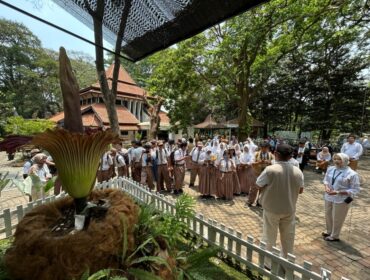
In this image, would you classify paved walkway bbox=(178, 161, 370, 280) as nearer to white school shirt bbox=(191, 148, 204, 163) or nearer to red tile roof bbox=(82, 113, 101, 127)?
white school shirt bbox=(191, 148, 204, 163)

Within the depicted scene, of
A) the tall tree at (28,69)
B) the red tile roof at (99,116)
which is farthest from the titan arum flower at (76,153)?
the tall tree at (28,69)

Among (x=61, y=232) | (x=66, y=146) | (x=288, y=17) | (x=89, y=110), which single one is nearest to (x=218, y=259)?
(x=61, y=232)

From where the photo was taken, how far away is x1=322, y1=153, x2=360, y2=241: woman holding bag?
4.34 meters

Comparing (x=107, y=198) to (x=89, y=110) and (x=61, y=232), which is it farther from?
(x=89, y=110)

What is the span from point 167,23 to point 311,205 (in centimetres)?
682

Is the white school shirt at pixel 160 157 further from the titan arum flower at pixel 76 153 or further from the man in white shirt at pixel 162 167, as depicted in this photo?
the titan arum flower at pixel 76 153

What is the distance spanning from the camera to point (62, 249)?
1.69 meters

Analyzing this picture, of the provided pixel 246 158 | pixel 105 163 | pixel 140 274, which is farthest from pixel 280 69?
pixel 140 274

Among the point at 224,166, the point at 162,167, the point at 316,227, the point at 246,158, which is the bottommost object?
the point at 316,227

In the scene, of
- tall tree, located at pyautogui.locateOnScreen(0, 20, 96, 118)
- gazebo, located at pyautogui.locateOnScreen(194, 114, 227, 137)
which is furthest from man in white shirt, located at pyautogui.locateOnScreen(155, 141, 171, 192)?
tall tree, located at pyautogui.locateOnScreen(0, 20, 96, 118)

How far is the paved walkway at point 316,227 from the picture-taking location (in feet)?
12.9

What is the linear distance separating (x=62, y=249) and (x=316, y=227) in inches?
215

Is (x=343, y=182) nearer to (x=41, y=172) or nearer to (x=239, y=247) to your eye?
(x=239, y=247)

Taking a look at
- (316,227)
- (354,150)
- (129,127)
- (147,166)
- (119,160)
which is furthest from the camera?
(129,127)
